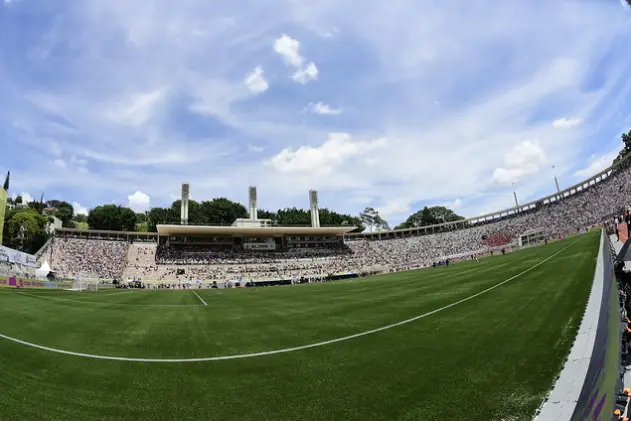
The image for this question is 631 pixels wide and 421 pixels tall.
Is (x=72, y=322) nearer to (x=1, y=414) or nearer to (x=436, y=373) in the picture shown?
(x=1, y=414)

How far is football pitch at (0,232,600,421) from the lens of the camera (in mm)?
4250

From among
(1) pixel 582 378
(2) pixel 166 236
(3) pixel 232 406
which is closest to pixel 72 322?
(3) pixel 232 406

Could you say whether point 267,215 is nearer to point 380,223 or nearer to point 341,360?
point 380,223

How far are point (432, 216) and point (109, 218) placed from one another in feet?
363

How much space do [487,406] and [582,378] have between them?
1.48 m

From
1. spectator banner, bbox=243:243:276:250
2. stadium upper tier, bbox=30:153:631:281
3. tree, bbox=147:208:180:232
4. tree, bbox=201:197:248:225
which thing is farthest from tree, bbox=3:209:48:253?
spectator banner, bbox=243:243:276:250

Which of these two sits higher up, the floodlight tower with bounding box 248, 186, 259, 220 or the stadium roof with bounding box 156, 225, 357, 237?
the floodlight tower with bounding box 248, 186, 259, 220

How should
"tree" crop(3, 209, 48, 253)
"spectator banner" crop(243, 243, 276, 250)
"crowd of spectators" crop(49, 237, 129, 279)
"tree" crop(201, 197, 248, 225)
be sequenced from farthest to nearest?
"tree" crop(201, 197, 248, 225), "spectator banner" crop(243, 243, 276, 250), "tree" crop(3, 209, 48, 253), "crowd of spectators" crop(49, 237, 129, 279)

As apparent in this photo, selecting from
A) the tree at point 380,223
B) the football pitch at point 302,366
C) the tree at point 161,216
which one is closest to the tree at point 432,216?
the tree at point 380,223

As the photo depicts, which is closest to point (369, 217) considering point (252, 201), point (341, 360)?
point (252, 201)

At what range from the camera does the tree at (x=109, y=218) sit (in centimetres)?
8981

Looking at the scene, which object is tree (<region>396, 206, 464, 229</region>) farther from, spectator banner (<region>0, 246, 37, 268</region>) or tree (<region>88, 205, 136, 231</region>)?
spectator banner (<region>0, 246, 37, 268</region>)

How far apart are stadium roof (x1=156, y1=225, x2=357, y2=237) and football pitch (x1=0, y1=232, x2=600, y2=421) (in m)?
56.9

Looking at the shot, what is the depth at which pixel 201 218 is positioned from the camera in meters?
102
